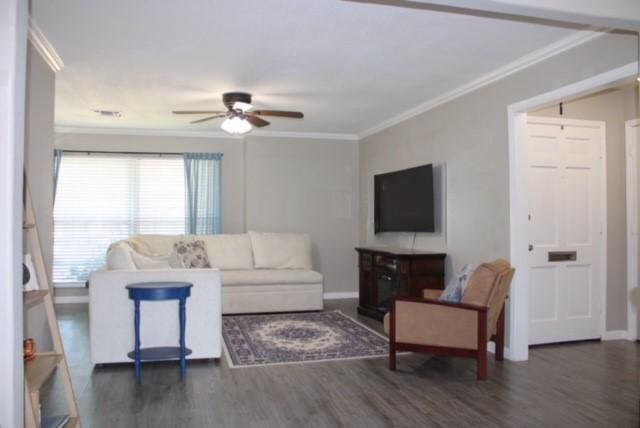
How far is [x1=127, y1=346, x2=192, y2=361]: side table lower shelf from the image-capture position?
3934mm

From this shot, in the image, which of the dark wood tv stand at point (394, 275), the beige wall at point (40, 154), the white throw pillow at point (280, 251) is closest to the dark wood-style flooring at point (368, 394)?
the beige wall at point (40, 154)

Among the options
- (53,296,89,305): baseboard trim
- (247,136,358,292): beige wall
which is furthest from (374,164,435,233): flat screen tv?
(53,296,89,305): baseboard trim

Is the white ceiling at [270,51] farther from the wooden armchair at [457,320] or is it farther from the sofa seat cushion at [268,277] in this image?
the sofa seat cushion at [268,277]

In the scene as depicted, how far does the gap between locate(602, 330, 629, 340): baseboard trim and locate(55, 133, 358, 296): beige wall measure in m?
3.63

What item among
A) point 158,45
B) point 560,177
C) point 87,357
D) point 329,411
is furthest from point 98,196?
point 560,177

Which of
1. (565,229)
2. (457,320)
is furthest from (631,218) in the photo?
(457,320)

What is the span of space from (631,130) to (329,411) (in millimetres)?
4116

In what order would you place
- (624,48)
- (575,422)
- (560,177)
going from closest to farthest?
(575,422) → (624,48) → (560,177)

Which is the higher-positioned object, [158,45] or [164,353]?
[158,45]

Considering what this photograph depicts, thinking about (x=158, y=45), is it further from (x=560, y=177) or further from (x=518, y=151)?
(x=560, y=177)

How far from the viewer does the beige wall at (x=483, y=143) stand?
3.69 metres

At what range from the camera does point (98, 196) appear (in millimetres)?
7305

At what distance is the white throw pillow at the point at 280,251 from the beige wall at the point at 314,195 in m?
0.45

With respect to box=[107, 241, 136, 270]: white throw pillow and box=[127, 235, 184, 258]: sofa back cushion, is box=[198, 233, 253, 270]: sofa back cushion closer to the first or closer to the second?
box=[127, 235, 184, 258]: sofa back cushion
